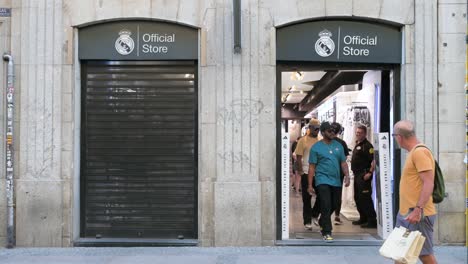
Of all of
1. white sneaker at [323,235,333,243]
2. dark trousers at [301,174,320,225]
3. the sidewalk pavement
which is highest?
dark trousers at [301,174,320,225]

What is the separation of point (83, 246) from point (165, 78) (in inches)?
108

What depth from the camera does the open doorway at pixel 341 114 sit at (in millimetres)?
8477

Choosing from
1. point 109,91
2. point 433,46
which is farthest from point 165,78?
point 433,46

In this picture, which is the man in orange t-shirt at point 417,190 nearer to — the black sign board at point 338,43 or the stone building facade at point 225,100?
→ the stone building facade at point 225,100

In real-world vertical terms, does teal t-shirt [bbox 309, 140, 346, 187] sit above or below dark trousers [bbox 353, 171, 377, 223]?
above

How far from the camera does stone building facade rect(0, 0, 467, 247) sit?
26.6 feet

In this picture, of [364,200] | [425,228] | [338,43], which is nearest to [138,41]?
[338,43]

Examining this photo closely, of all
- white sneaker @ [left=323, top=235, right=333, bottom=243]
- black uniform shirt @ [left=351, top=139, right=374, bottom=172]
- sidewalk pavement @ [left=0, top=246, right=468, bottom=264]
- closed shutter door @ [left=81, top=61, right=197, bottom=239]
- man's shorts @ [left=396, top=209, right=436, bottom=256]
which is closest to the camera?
man's shorts @ [left=396, top=209, right=436, bottom=256]

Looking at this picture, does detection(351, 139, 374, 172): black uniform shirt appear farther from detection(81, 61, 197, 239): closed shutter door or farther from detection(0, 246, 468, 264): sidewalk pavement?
detection(81, 61, 197, 239): closed shutter door

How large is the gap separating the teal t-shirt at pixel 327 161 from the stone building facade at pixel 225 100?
27.6 inches

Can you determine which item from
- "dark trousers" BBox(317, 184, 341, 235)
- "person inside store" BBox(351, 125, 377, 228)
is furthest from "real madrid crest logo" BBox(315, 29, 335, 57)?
"dark trousers" BBox(317, 184, 341, 235)

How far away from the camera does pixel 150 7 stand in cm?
824

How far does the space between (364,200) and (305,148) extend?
1.34 meters

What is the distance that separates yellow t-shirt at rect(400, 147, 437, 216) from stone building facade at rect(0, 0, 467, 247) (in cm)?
286
